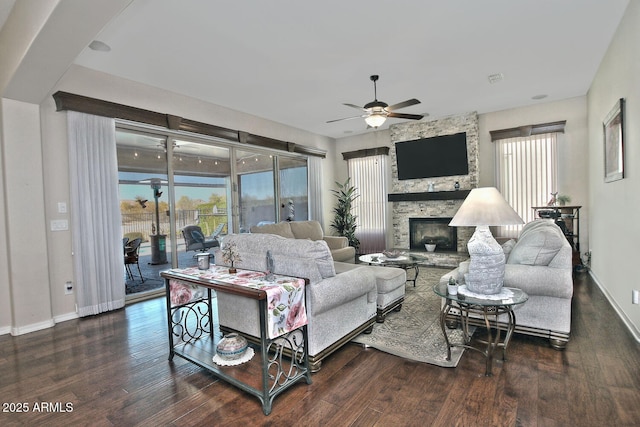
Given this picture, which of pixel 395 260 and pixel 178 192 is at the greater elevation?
pixel 178 192

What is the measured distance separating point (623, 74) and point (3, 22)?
237 inches

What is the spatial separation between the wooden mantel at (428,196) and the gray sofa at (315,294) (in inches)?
163

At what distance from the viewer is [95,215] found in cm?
390

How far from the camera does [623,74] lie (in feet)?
10.2

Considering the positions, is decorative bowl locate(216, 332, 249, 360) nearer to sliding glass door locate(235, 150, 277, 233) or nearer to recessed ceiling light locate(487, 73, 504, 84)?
sliding glass door locate(235, 150, 277, 233)

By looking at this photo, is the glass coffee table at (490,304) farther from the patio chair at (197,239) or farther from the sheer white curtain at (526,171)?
the sheer white curtain at (526,171)

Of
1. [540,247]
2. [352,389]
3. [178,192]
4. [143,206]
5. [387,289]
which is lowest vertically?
[352,389]

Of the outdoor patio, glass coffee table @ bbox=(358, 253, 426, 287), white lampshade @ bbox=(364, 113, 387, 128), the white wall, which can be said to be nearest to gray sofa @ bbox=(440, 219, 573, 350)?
the white wall

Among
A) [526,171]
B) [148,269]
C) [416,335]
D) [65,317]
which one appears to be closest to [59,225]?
[65,317]

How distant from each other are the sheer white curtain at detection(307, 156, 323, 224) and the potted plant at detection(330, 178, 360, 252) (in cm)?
50

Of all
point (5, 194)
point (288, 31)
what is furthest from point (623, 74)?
point (5, 194)

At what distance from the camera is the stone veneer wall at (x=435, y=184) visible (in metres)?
6.32

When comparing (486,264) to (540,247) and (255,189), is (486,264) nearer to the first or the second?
(540,247)

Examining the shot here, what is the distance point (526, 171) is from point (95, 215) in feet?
23.3
